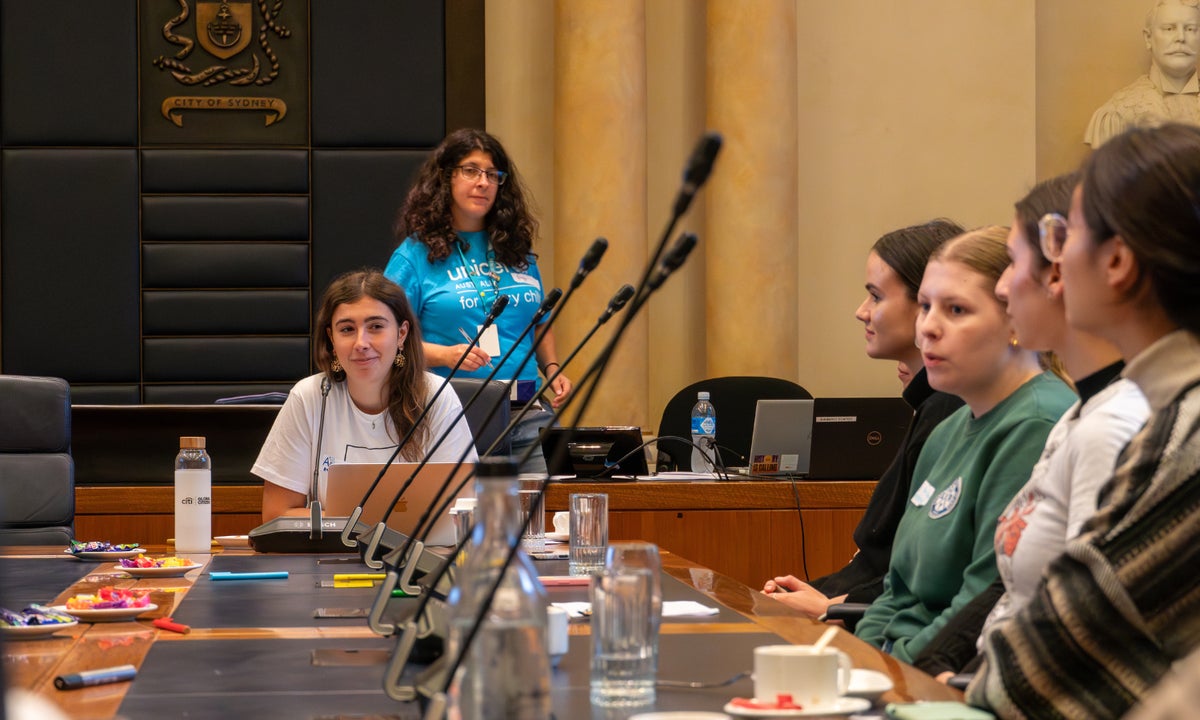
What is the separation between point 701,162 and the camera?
1.04 metres

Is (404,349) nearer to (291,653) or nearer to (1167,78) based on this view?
(291,653)

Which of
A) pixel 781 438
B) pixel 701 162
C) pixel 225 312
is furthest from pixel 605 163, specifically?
pixel 701 162

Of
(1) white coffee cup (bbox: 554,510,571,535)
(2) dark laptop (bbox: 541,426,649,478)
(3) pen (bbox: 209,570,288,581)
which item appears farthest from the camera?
(2) dark laptop (bbox: 541,426,649,478)

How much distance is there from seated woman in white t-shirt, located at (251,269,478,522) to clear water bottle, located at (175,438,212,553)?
1.36ft

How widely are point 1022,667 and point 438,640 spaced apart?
1.82ft

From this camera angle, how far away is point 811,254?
614cm

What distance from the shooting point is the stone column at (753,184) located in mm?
5777

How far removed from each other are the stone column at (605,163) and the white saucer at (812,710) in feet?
14.6

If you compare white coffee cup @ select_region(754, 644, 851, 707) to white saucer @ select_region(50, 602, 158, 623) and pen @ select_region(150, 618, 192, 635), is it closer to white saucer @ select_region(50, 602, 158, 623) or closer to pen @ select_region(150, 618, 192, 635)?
pen @ select_region(150, 618, 192, 635)

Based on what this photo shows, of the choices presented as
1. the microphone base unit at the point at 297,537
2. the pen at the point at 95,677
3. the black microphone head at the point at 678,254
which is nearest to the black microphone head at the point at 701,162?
the black microphone head at the point at 678,254

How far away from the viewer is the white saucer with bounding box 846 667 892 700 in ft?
3.84

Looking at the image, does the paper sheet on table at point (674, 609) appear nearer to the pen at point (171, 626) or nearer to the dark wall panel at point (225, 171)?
the pen at point (171, 626)

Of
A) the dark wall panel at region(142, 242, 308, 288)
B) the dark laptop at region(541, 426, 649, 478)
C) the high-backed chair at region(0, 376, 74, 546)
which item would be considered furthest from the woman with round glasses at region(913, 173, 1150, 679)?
the dark wall panel at region(142, 242, 308, 288)

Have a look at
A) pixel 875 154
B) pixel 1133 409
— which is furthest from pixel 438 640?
pixel 875 154
